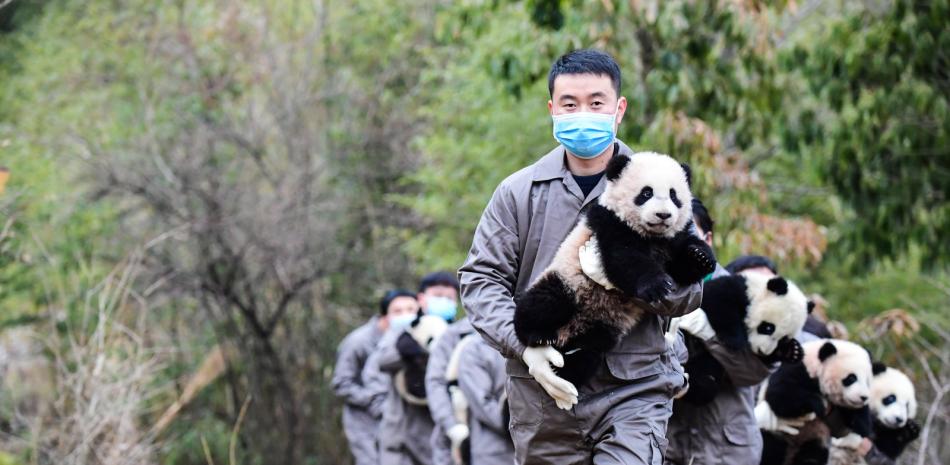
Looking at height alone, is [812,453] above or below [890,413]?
above

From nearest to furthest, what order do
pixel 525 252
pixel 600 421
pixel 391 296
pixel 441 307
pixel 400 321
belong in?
pixel 600 421 < pixel 525 252 < pixel 441 307 < pixel 400 321 < pixel 391 296

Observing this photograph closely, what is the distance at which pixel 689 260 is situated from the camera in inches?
216

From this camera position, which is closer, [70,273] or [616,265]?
[616,265]

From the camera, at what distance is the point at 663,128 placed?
12.0 m

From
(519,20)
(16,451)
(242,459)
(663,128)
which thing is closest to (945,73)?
(663,128)

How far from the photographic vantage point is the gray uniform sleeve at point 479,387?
32.4 ft

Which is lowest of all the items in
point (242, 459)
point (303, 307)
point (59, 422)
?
point (242, 459)

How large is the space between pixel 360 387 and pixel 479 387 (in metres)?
4.25

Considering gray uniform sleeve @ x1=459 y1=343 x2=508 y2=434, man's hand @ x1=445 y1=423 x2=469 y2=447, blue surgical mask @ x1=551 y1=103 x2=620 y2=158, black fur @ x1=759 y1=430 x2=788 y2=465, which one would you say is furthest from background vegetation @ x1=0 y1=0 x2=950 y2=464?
blue surgical mask @ x1=551 y1=103 x2=620 y2=158

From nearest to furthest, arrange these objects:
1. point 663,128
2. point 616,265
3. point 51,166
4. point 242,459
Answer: point 616,265 → point 663,128 → point 51,166 → point 242,459

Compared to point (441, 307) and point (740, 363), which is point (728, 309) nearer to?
point (740, 363)

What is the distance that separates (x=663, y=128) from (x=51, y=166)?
971 centimetres

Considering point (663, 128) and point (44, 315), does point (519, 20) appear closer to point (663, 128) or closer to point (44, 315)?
point (663, 128)

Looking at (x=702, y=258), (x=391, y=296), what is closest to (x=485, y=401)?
(x=391, y=296)
